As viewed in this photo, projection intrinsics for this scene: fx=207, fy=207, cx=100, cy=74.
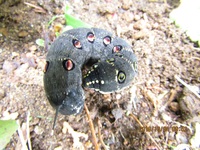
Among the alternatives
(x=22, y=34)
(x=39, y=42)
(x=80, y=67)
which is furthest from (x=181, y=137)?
(x=22, y=34)

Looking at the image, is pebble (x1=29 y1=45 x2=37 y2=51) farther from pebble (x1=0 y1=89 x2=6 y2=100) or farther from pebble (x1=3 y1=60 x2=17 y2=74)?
pebble (x1=0 y1=89 x2=6 y2=100)

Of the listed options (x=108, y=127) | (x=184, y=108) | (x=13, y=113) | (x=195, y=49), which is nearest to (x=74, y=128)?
(x=108, y=127)

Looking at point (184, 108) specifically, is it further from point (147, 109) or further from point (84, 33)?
point (84, 33)

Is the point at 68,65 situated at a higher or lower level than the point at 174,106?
higher

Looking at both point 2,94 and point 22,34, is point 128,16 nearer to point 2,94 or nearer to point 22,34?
point 22,34

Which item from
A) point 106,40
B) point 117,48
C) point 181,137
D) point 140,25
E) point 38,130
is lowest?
point 181,137

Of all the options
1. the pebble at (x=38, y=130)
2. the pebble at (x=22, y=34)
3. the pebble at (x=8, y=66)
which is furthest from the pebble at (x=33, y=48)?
the pebble at (x=38, y=130)

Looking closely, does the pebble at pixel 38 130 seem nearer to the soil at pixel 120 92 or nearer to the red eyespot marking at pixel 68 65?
the soil at pixel 120 92
